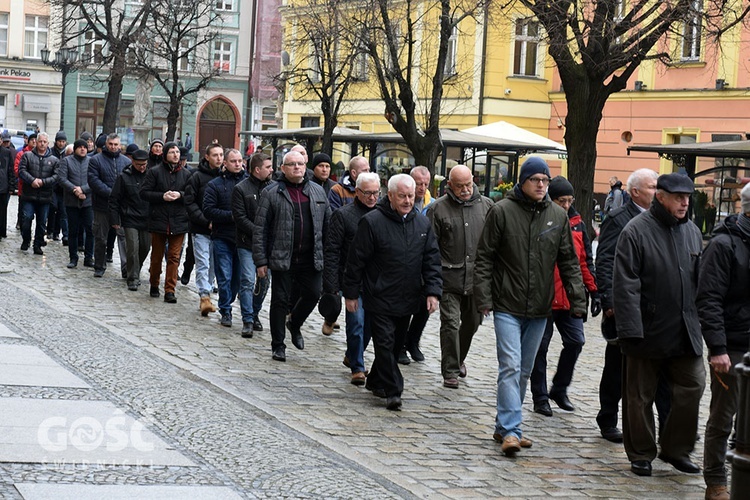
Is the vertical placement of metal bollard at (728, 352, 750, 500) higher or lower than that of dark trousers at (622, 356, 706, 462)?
higher

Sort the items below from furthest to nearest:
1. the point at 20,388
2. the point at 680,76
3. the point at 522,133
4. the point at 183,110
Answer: the point at 183,110 → the point at 680,76 → the point at 522,133 → the point at 20,388

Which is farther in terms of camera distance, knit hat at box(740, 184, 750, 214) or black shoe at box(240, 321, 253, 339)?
black shoe at box(240, 321, 253, 339)

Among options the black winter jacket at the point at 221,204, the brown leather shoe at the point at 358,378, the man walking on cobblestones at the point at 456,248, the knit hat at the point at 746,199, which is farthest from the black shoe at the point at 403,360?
the knit hat at the point at 746,199

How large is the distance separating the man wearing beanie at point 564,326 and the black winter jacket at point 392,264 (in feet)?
3.27

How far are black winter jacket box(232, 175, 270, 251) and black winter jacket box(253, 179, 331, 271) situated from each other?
4.08ft

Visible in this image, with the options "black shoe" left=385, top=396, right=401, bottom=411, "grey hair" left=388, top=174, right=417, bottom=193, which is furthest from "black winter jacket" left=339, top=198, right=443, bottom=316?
"black shoe" left=385, top=396, right=401, bottom=411

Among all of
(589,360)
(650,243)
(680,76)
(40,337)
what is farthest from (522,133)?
(650,243)

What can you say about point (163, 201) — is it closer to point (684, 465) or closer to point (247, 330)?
point (247, 330)

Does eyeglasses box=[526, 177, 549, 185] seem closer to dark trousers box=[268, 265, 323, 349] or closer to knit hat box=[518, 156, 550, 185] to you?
knit hat box=[518, 156, 550, 185]

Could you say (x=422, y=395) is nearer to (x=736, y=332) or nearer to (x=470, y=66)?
(x=736, y=332)

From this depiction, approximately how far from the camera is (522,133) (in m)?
30.3

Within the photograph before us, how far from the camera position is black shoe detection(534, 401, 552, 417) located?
9938 mm

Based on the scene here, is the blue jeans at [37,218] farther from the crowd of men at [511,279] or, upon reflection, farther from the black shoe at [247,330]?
the black shoe at [247,330]

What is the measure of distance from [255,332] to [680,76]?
2648 cm
